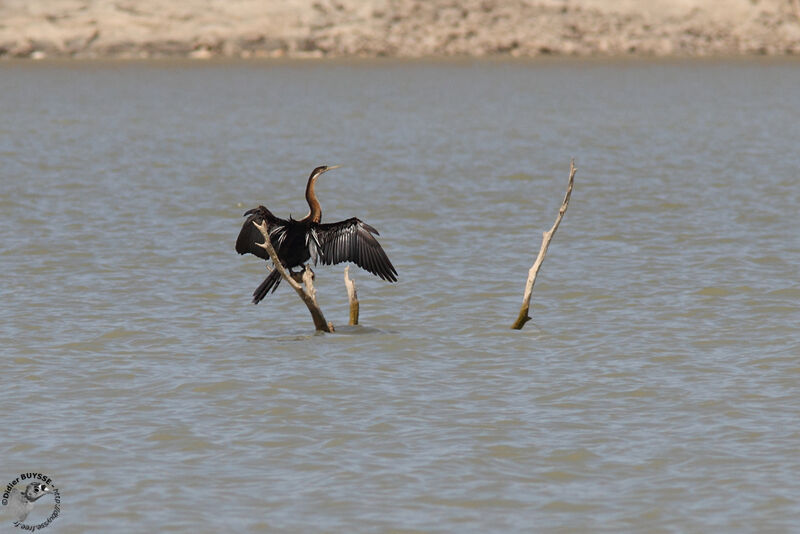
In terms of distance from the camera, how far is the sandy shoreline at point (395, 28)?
7488 cm

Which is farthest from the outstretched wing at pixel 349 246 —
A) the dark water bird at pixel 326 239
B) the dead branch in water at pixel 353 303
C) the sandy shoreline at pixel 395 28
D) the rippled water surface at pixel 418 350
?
the sandy shoreline at pixel 395 28

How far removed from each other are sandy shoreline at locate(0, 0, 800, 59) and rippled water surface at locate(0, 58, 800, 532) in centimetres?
4281

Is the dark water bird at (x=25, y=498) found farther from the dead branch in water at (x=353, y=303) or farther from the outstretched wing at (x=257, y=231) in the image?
the dead branch in water at (x=353, y=303)

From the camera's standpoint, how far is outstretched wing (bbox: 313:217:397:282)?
1380 cm

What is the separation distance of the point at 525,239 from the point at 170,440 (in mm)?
11375

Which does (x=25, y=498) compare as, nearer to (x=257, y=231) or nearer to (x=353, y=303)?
(x=257, y=231)

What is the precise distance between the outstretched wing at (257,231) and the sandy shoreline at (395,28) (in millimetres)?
63021

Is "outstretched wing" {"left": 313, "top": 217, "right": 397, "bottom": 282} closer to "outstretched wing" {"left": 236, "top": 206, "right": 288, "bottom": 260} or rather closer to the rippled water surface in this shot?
"outstretched wing" {"left": 236, "top": 206, "right": 288, "bottom": 260}

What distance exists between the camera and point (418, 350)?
1366cm

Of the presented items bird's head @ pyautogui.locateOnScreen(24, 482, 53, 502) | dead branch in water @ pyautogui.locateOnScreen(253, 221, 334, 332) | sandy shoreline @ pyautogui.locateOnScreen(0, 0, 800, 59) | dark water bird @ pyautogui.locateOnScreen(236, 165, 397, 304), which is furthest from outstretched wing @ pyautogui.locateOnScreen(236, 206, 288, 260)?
sandy shoreline @ pyautogui.locateOnScreen(0, 0, 800, 59)

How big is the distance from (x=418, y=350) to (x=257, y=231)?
2.03m

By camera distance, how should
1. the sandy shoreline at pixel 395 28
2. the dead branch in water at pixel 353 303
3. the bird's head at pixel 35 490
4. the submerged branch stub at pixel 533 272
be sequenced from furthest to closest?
the sandy shoreline at pixel 395 28 → the dead branch in water at pixel 353 303 → the submerged branch stub at pixel 533 272 → the bird's head at pixel 35 490

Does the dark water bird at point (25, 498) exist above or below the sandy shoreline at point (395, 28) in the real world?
below

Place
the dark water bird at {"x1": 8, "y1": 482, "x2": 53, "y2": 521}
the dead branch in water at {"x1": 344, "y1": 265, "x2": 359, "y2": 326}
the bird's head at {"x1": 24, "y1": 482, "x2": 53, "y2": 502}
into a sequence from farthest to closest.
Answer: the dead branch in water at {"x1": 344, "y1": 265, "x2": 359, "y2": 326} < the bird's head at {"x1": 24, "y1": 482, "x2": 53, "y2": 502} < the dark water bird at {"x1": 8, "y1": 482, "x2": 53, "y2": 521}
